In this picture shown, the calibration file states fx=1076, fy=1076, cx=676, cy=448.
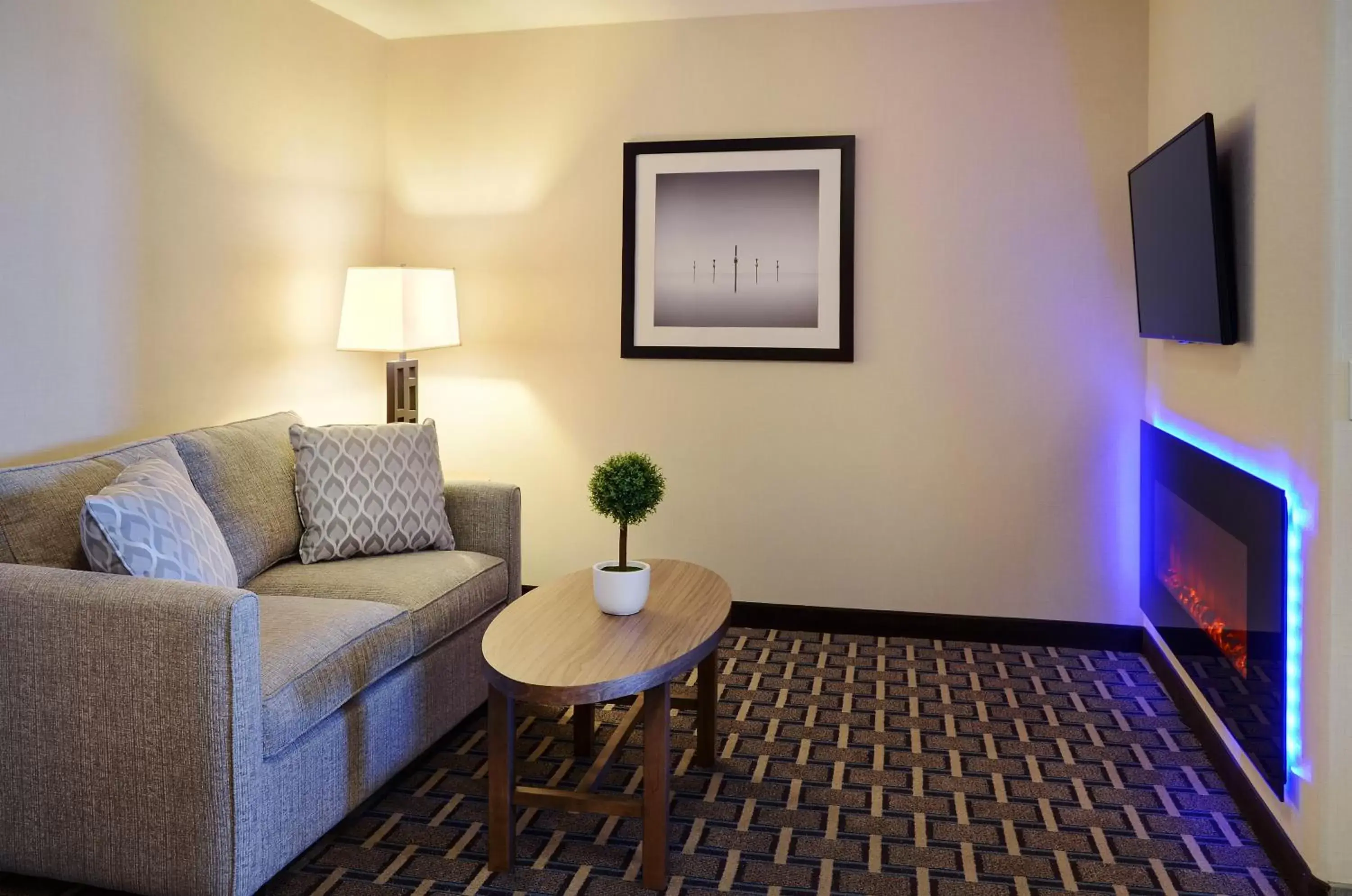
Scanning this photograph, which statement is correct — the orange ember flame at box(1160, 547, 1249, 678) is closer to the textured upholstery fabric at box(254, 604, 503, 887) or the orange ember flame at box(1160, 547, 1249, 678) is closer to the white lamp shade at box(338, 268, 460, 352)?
the textured upholstery fabric at box(254, 604, 503, 887)

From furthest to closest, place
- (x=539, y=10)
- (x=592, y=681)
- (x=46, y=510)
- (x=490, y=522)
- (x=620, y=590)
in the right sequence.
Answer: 1. (x=539, y=10)
2. (x=490, y=522)
3. (x=620, y=590)
4. (x=46, y=510)
5. (x=592, y=681)

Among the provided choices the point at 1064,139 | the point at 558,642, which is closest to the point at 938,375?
the point at 1064,139

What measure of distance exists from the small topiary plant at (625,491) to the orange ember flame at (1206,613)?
161cm

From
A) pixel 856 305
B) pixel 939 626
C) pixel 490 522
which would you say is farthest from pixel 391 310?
pixel 939 626

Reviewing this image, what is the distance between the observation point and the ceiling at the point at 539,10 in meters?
4.41

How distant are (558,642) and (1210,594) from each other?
193 cm

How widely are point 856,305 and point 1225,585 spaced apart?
198 cm

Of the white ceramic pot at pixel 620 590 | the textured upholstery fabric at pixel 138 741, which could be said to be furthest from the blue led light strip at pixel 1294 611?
the textured upholstery fabric at pixel 138 741

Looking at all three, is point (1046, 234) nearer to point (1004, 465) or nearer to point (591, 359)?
point (1004, 465)

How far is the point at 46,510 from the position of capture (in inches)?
106

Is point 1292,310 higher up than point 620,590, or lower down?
higher up

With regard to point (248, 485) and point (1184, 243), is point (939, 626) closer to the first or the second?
point (1184, 243)

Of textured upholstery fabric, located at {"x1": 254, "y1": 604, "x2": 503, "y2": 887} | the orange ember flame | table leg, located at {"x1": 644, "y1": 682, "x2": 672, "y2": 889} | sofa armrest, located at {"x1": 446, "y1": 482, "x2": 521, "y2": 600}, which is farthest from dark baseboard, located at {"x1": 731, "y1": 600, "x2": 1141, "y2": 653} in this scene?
table leg, located at {"x1": 644, "y1": 682, "x2": 672, "y2": 889}

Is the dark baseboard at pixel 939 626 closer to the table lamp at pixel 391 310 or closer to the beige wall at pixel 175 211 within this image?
the table lamp at pixel 391 310
